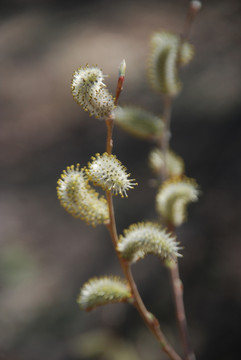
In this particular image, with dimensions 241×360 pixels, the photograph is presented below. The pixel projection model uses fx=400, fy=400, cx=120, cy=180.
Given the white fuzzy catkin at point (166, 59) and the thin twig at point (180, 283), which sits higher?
the white fuzzy catkin at point (166, 59)

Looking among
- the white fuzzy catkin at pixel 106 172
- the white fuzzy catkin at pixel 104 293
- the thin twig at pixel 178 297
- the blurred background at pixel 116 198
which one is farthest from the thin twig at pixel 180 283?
the blurred background at pixel 116 198

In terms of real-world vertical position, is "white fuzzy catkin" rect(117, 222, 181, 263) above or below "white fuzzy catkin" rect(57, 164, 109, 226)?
below

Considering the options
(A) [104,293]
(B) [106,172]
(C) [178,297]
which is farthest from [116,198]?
(B) [106,172]

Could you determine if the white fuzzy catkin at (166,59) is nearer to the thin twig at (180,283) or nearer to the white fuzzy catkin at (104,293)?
the thin twig at (180,283)

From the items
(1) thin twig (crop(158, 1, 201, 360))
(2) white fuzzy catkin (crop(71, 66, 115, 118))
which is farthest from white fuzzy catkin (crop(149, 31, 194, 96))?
(2) white fuzzy catkin (crop(71, 66, 115, 118))

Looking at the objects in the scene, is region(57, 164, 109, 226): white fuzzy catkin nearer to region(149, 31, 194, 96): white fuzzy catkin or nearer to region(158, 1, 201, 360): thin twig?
region(158, 1, 201, 360): thin twig

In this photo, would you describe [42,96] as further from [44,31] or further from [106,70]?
[44,31]

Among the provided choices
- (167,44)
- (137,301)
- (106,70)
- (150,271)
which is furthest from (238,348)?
(106,70)
